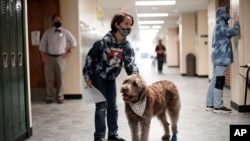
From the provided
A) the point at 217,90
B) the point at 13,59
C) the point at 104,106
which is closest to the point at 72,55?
the point at 217,90

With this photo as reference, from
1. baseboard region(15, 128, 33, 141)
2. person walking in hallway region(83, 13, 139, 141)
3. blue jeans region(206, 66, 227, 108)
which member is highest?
person walking in hallway region(83, 13, 139, 141)

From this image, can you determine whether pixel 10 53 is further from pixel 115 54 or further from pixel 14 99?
pixel 115 54

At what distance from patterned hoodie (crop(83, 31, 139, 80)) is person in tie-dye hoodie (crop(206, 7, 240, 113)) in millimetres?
2301

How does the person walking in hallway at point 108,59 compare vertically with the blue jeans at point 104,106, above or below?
above

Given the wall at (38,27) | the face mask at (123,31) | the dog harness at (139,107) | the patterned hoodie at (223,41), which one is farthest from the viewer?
the wall at (38,27)

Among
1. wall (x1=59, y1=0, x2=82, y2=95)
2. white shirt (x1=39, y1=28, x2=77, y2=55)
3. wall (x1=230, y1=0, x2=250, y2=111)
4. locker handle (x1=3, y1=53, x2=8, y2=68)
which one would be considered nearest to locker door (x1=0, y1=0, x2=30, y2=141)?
locker handle (x1=3, y1=53, x2=8, y2=68)

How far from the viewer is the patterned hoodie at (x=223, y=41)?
5.52 metres

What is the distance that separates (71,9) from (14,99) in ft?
12.7

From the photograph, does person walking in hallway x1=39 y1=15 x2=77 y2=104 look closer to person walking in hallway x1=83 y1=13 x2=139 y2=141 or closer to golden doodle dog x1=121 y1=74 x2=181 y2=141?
person walking in hallway x1=83 y1=13 x2=139 y2=141

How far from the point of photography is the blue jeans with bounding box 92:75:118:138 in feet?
12.3

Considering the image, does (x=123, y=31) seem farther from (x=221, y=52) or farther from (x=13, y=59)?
(x=221, y=52)

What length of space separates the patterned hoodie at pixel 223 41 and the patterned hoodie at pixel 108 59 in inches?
89.9

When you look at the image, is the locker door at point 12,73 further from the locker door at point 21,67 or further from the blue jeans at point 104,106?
the blue jeans at point 104,106

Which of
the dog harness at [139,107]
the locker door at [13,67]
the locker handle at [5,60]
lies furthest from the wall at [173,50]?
the dog harness at [139,107]
